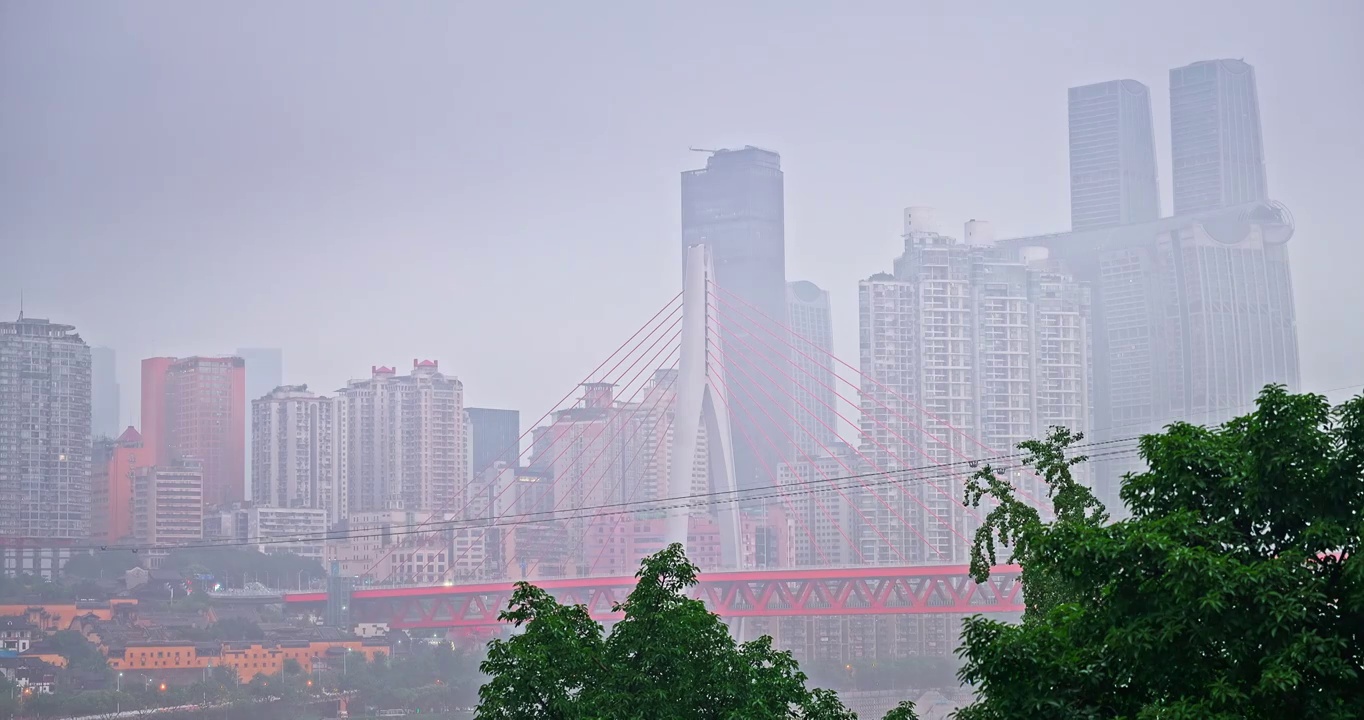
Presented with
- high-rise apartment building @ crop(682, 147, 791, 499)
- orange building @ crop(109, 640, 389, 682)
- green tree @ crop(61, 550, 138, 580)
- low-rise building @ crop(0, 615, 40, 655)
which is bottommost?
orange building @ crop(109, 640, 389, 682)

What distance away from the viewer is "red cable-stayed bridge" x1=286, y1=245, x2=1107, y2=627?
34875mm

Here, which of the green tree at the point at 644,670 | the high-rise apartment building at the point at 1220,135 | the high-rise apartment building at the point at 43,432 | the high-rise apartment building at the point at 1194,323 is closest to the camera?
the green tree at the point at 644,670

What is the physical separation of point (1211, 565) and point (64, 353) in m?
64.0

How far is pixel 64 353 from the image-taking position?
63531 mm

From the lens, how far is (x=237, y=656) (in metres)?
43.5

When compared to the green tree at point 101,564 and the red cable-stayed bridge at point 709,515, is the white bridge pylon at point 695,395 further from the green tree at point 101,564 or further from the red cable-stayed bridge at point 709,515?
the green tree at point 101,564

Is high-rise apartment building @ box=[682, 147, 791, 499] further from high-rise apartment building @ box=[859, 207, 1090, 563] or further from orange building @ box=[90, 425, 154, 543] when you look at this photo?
orange building @ box=[90, 425, 154, 543]

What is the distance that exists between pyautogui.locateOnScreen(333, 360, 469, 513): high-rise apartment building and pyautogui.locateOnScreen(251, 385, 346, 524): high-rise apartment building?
2.08 feet

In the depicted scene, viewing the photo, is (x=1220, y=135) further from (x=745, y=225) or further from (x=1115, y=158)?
(x=745, y=225)

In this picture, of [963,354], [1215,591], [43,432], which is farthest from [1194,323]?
[1215,591]

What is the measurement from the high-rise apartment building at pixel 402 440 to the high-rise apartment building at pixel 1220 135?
4715 centimetres

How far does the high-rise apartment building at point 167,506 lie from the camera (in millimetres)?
60531

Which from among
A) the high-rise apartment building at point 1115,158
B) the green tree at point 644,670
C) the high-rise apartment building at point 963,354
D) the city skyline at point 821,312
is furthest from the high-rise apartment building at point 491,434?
the green tree at point 644,670

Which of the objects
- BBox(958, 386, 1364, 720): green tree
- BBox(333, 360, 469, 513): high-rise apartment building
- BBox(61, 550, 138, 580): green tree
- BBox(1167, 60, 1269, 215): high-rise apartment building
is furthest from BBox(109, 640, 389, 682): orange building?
BBox(1167, 60, 1269, 215): high-rise apartment building
